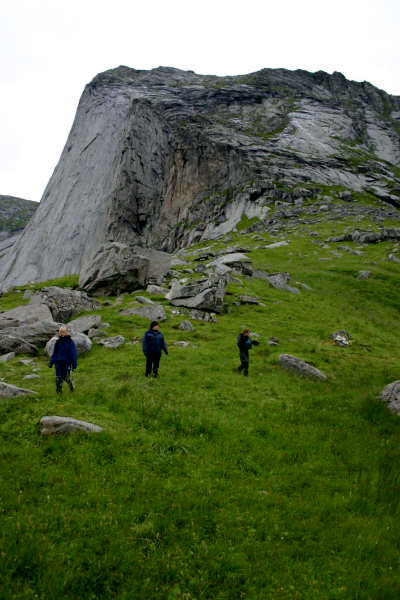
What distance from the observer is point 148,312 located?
28016 millimetres

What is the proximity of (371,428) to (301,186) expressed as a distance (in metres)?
100

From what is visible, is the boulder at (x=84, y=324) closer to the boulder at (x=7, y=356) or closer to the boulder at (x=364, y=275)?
the boulder at (x=7, y=356)

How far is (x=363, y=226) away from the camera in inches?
2702

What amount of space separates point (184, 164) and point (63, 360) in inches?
4847

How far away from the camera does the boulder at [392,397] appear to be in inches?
521

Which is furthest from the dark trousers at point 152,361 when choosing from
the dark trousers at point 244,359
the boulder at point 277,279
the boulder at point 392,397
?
the boulder at point 277,279

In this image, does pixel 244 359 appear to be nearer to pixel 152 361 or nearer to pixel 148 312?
pixel 152 361

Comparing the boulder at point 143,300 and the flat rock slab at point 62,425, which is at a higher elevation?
the boulder at point 143,300

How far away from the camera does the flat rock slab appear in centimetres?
986

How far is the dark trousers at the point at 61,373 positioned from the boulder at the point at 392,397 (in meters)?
12.3

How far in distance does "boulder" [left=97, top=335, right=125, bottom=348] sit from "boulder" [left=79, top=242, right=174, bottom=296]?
620 inches

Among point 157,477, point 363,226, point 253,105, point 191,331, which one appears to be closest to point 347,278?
point 191,331

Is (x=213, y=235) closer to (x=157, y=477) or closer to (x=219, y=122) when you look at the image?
(x=219, y=122)

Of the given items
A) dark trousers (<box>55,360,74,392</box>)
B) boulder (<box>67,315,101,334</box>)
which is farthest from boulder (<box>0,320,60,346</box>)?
dark trousers (<box>55,360,74,392</box>)
